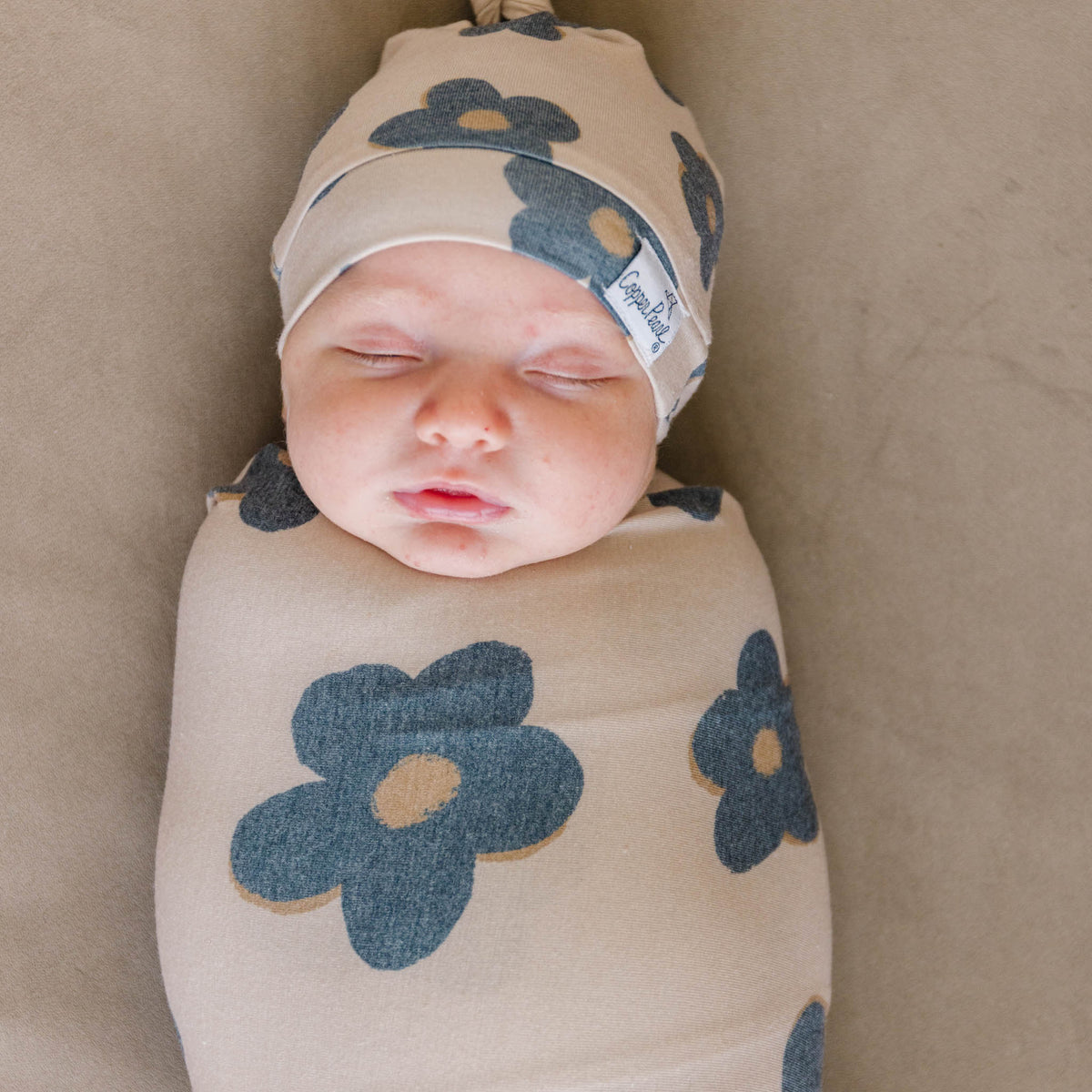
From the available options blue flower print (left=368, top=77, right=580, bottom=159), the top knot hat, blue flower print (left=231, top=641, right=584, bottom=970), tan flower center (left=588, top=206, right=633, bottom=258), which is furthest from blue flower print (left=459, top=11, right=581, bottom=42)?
blue flower print (left=231, top=641, right=584, bottom=970)

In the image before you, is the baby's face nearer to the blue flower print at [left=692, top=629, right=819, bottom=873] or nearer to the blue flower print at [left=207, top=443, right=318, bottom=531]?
the blue flower print at [left=207, top=443, right=318, bottom=531]

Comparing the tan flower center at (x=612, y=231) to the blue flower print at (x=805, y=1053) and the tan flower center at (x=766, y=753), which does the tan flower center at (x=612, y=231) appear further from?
the blue flower print at (x=805, y=1053)

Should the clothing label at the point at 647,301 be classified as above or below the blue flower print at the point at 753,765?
above

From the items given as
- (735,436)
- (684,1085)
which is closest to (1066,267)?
(735,436)

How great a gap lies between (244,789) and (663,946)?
0.43 metres

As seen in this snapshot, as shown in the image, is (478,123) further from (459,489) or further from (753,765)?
(753,765)

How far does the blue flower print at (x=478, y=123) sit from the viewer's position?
971mm

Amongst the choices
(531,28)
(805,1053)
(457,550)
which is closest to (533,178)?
(531,28)

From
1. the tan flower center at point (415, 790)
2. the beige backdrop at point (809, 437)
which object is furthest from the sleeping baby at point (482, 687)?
the beige backdrop at point (809, 437)

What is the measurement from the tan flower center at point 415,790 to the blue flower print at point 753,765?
251 millimetres

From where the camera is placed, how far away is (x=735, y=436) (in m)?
1.31

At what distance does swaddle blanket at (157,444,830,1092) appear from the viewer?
2.98ft

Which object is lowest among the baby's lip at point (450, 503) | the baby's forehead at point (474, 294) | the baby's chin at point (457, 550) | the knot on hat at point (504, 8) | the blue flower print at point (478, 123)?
the baby's chin at point (457, 550)

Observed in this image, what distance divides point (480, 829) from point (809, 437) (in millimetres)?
656
